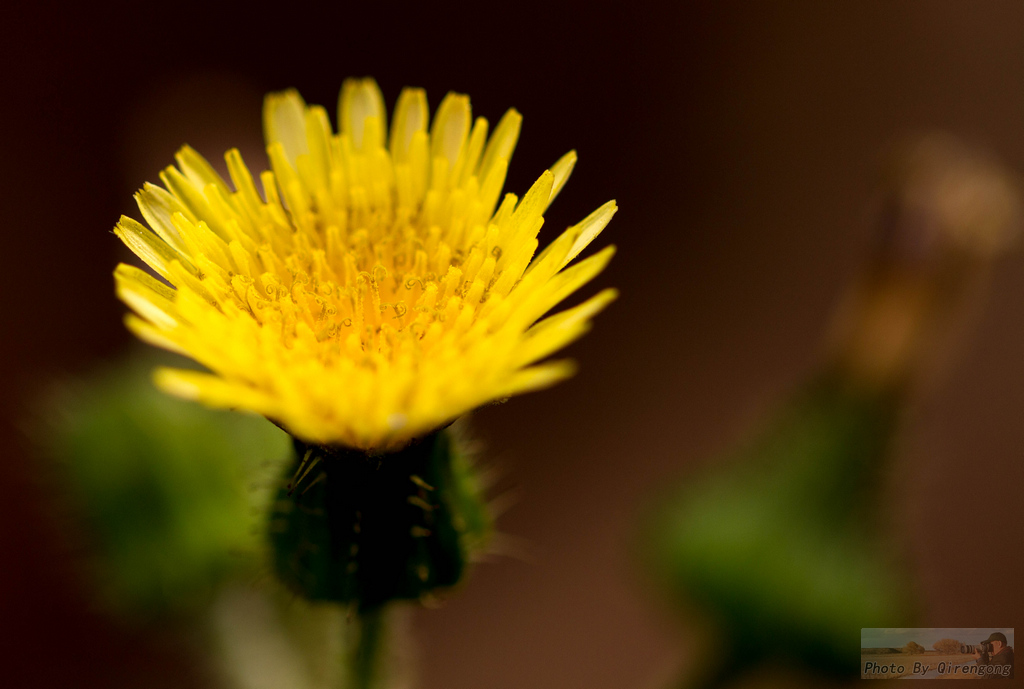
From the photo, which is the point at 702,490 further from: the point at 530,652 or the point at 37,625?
the point at 37,625

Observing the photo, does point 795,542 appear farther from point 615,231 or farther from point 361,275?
point 615,231

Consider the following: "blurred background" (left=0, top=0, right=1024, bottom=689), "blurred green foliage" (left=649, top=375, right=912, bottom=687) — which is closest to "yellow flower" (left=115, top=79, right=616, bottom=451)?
"blurred green foliage" (left=649, top=375, right=912, bottom=687)

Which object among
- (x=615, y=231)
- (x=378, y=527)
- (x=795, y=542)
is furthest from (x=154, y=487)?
(x=615, y=231)

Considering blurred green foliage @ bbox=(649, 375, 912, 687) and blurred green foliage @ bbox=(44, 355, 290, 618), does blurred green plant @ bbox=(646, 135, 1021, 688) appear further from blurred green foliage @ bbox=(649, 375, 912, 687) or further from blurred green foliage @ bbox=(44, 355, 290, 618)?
blurred green foliage @ bbox=(44, 355, 290, 618)

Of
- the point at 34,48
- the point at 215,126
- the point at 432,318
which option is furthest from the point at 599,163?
the point at 432,318

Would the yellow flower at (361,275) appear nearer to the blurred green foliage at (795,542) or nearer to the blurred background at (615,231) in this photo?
the blurred green foliage at (795,542)
